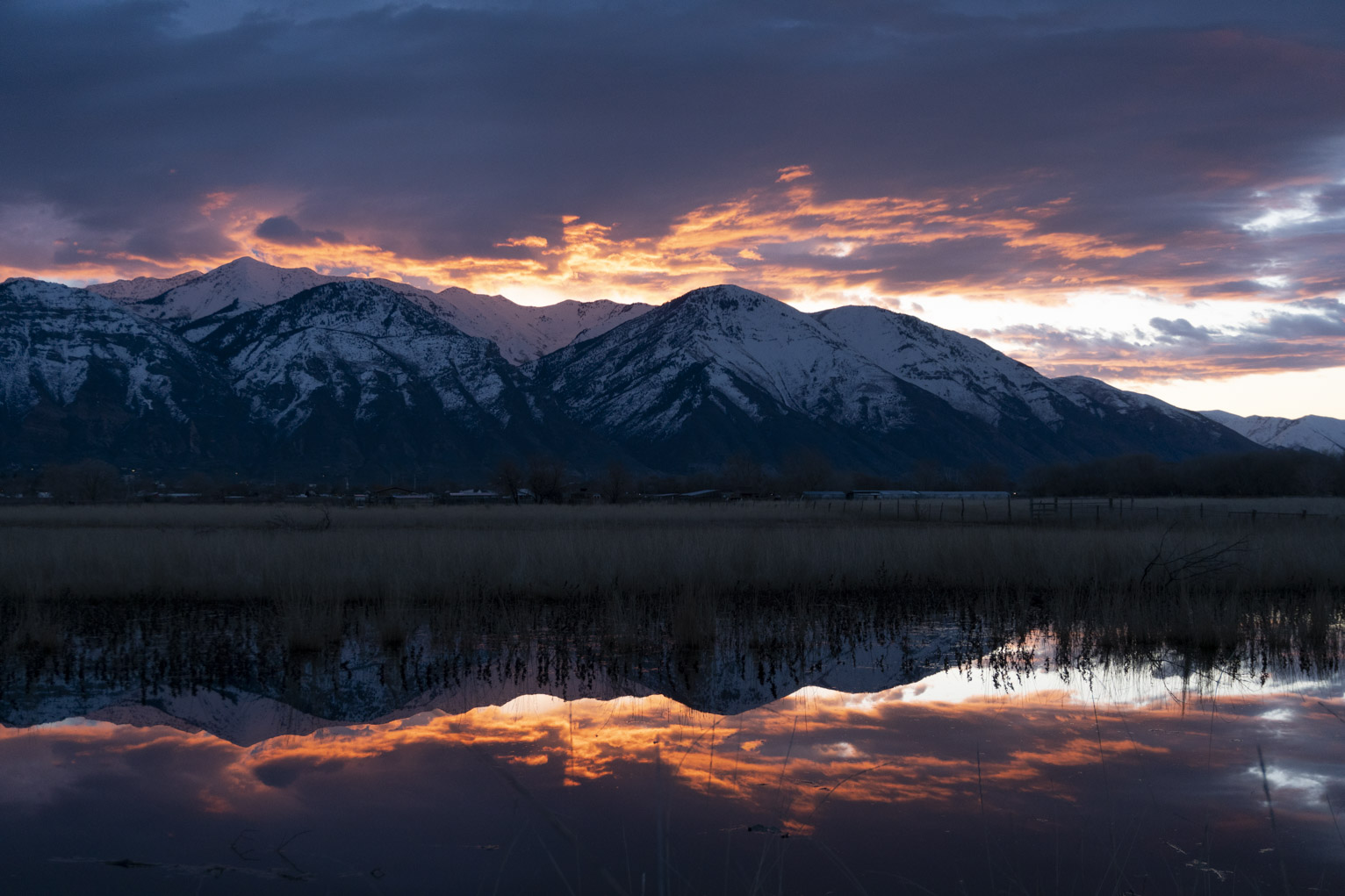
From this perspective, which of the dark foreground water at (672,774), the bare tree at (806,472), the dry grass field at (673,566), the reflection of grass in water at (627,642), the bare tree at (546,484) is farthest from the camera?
the bare tree at (806,472)

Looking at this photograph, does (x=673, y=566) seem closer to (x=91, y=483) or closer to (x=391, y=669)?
(x=391, y=669)

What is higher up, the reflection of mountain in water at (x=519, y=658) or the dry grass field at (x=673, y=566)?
the dry grass field at (x=673, y=566)

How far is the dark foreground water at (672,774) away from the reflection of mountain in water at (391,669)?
70 mm

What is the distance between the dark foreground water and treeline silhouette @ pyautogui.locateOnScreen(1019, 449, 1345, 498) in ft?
362

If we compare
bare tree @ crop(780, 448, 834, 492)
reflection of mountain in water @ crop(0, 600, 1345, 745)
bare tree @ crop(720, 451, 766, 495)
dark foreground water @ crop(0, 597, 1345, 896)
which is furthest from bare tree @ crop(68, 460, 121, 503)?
dark foreground water @ crop(0, 597, 1345, 896)

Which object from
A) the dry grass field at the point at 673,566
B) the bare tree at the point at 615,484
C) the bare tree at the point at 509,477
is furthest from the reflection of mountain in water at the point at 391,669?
the bare tree at the point at 615,484

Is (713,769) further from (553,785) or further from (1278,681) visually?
(1278,681)

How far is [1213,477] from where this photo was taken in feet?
382

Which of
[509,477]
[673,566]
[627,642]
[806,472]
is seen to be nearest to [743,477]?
[806,472]

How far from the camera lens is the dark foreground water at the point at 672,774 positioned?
16.8 feet

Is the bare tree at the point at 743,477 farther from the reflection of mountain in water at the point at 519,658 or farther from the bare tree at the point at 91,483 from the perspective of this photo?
the reflection of mountain in water at the point at 519,658

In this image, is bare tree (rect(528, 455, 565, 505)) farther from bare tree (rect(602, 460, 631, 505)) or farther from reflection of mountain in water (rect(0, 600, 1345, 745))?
reflection of mountain in water (rect(0, 600, 1345, 745))

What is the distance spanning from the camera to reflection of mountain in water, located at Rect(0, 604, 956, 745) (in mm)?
8914

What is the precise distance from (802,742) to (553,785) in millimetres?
2245
